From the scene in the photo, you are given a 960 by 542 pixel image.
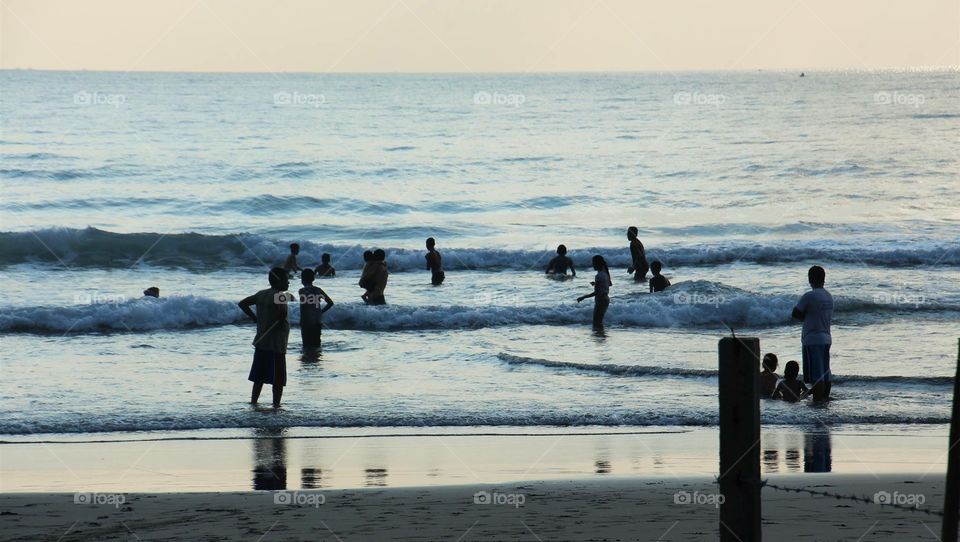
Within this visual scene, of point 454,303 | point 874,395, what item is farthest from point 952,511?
point 454,303

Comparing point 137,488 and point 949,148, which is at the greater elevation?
point 949,148

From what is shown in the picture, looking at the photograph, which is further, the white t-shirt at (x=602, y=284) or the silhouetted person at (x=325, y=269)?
the silhouetted person at (x=325, y=269)

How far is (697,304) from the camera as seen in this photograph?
21.0 m

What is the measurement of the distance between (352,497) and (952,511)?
14.8 ft

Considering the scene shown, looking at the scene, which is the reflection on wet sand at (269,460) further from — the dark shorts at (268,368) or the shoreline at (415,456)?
the dark shorts at (268,368)

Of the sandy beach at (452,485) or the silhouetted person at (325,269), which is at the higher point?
the silhouetted person at (325,269)

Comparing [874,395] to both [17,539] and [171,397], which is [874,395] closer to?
[171,397]
